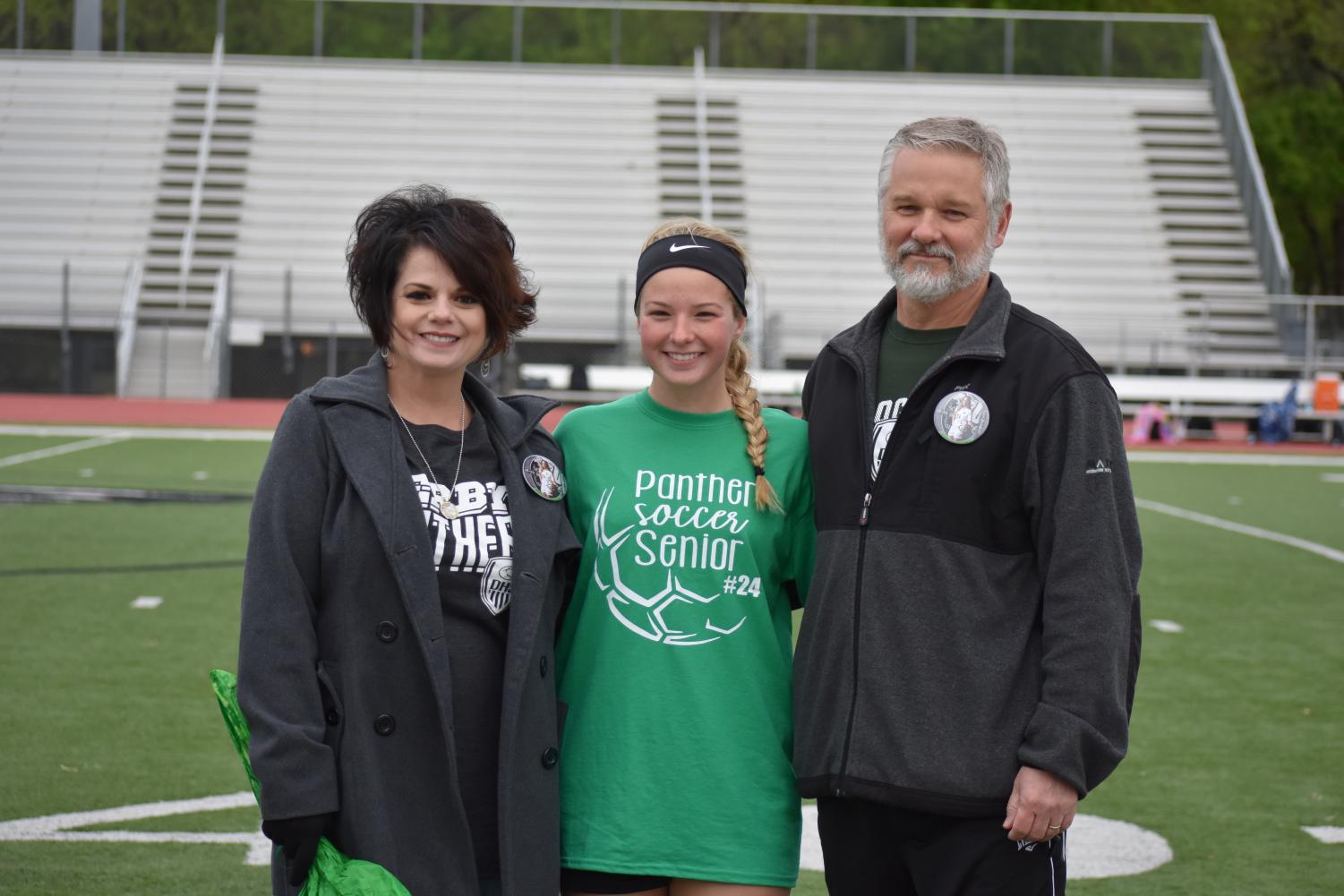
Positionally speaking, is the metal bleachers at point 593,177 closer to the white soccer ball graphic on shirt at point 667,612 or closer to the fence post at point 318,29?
the fence post at point 318,29

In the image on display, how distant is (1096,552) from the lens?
2543mm

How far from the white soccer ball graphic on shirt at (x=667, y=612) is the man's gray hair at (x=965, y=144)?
770mm

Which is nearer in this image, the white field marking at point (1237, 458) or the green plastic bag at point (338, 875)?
the green plastic bag at point (338, 875)

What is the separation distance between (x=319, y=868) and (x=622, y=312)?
2199cm

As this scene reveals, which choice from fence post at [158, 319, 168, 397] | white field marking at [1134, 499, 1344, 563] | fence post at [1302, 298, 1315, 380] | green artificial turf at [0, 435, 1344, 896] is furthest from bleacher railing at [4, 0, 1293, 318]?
green artificial turf at [0, 435, 1344, 896]

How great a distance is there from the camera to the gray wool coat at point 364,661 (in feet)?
8.29

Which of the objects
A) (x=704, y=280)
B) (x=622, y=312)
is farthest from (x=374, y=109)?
(x=704, y=280)

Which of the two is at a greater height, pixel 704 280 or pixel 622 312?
pixel 622 312

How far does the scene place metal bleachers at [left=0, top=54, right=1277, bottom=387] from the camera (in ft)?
86.1

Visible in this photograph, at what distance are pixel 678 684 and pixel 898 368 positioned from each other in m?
0.69

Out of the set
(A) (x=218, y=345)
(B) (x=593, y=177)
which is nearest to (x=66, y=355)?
(A) (x=218, y=345)

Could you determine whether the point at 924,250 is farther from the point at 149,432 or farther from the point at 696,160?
the point at 696,160

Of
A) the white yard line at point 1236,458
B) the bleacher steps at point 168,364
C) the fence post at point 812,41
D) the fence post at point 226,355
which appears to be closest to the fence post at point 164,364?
the bleacher steps at point 168,364

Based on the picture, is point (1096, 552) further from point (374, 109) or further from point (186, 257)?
point (374, 109)
